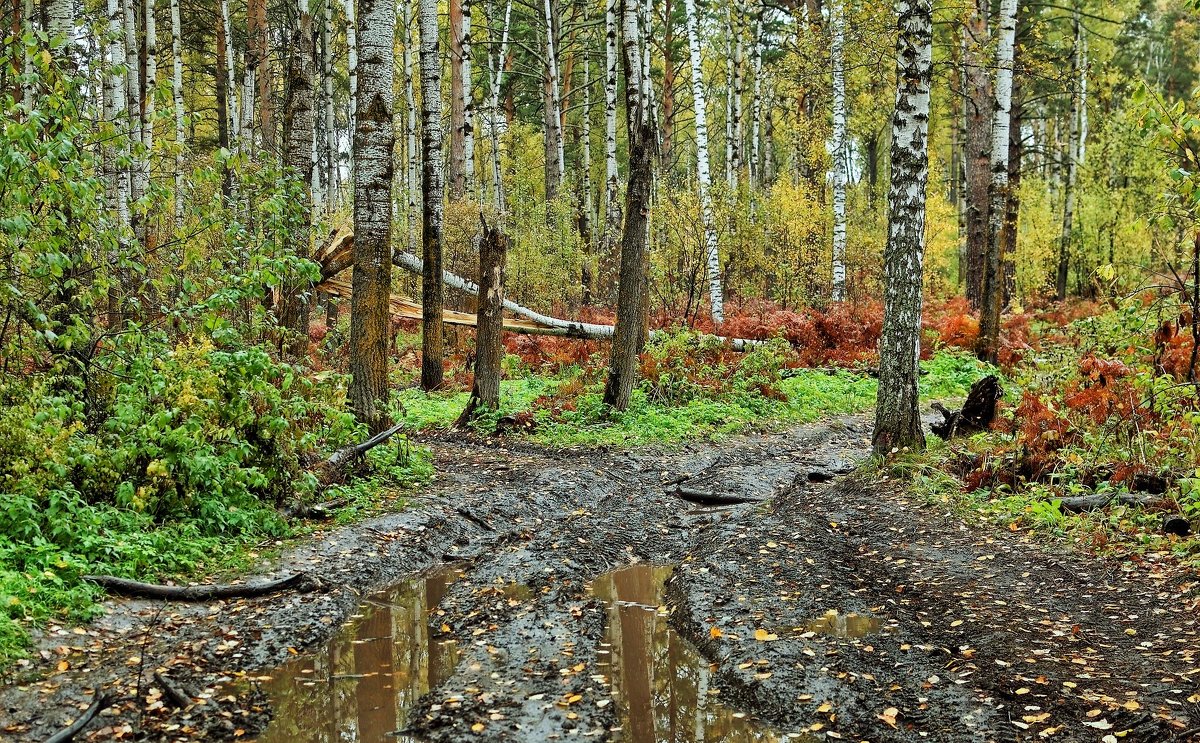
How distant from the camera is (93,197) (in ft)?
20.6

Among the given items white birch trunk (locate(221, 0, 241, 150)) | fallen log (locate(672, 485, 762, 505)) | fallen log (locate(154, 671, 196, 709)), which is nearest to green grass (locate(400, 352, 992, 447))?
fallen log (locate(672, 485, 762, 505))

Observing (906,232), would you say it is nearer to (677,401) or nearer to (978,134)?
(677,401)

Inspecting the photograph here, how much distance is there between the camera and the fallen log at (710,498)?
8750mm

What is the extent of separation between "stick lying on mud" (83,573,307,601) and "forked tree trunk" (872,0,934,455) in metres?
6.38

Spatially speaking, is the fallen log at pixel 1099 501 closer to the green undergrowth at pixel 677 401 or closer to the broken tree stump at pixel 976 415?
the broken tree stump at pixel 976 415

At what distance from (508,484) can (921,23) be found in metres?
6.39

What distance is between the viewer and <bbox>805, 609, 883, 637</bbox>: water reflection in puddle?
16.7 ft

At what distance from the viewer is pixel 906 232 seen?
→ 8.82m

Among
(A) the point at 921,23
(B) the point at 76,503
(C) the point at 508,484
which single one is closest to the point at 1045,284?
(A) the point at 921,23

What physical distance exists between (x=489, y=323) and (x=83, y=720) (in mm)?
8193

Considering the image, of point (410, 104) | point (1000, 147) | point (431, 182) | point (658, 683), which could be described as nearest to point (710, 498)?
point (658, 683)

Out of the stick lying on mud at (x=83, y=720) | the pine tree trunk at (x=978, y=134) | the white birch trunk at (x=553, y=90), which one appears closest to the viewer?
the stick lying on mud at (x=83, y=720)

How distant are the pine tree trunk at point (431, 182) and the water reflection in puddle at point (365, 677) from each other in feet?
23.0

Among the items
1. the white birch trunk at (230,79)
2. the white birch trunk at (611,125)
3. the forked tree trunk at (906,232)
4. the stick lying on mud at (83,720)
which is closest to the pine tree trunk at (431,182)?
the white birch trunk at (611,125)
